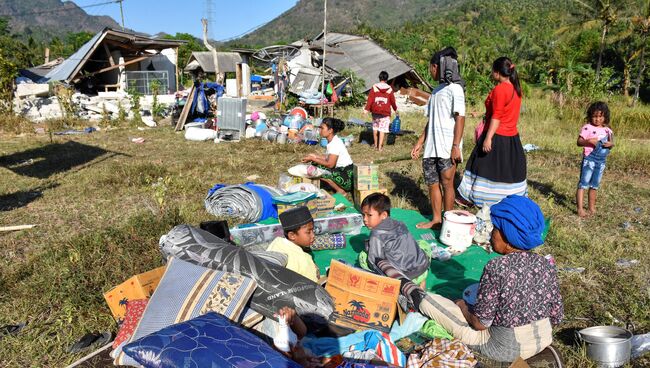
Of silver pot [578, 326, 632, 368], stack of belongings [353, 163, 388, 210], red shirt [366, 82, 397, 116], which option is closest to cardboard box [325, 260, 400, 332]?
silver pot [578, 326, 632, 368]

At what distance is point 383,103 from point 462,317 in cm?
736

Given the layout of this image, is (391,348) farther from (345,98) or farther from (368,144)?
(345,98)

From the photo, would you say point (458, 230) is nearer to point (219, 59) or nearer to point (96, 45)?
point (96, 45)

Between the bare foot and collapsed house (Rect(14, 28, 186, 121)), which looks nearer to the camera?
the bare foot

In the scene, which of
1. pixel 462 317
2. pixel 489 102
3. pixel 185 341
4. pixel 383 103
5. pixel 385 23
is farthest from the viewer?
pixel 385 23

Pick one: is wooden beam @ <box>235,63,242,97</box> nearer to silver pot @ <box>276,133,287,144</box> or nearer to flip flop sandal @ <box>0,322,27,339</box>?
silver pot @ <box>276,133,287,144</box>

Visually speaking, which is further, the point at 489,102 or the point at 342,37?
the point at 342,37

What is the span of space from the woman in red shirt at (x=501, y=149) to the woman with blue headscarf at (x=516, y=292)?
2174mm

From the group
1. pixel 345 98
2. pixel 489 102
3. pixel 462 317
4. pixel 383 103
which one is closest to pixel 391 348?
pixel 462 317

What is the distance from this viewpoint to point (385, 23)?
134500 mm

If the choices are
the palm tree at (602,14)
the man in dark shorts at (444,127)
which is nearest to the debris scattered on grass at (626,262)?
the man in dark shorts at (444,127)

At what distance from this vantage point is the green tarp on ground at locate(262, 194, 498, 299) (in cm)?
393

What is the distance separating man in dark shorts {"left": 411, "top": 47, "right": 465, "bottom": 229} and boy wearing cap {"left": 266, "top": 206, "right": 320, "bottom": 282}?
1935 mm

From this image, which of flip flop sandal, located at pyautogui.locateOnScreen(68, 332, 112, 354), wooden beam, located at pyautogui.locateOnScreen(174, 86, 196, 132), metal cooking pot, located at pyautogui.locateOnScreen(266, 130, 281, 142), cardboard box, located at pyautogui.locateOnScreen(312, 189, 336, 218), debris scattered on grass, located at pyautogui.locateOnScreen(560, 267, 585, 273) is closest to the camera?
flip flop sandal, located at pyautogui.locateOnScreen(68, 332, 112, 354)
